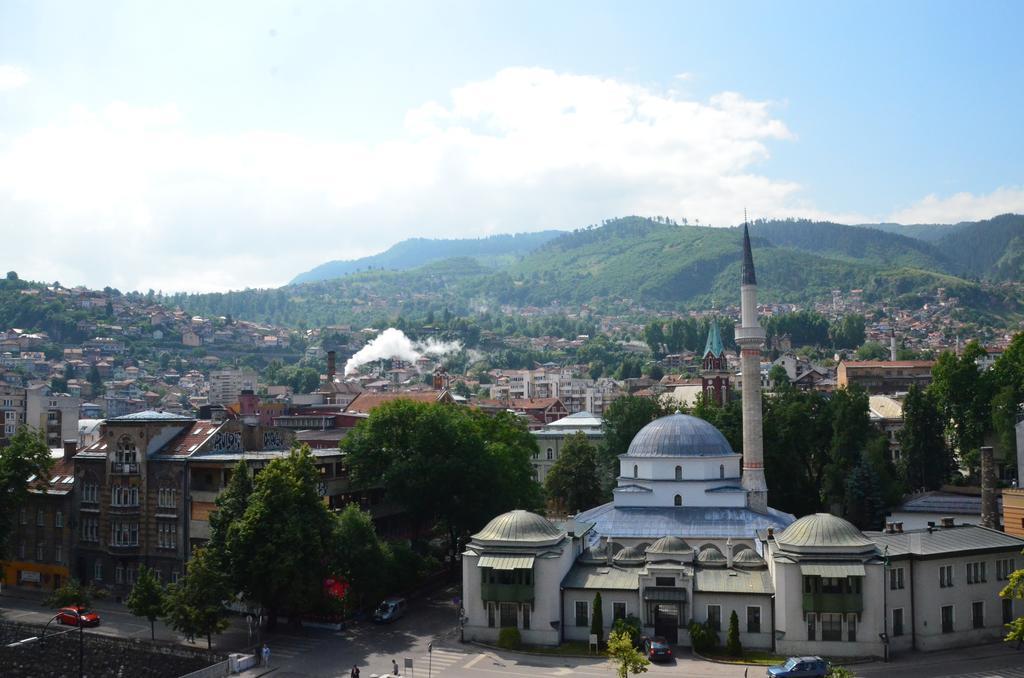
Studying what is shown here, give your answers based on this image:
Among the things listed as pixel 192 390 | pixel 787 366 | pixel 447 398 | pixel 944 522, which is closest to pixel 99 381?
pixel 192 390

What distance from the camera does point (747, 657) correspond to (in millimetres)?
34969

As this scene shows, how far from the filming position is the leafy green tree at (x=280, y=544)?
36.4 meters

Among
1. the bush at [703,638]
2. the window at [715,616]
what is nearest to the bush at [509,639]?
the bush at [703,638]

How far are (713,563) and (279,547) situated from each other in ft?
54.4

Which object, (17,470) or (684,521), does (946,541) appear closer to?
(684,521)

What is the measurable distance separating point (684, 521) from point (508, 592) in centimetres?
1145

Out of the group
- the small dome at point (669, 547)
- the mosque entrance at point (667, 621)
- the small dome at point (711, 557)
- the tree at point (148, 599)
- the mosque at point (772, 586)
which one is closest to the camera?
the mosque at point (772, 586)

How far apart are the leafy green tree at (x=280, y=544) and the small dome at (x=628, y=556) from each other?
1130cm

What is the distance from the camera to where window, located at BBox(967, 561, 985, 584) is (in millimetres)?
37469

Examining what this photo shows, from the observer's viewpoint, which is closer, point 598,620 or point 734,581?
point 598,620

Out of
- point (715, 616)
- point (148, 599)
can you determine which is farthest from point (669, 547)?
point (148, 599)

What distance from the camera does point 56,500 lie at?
47.2 m

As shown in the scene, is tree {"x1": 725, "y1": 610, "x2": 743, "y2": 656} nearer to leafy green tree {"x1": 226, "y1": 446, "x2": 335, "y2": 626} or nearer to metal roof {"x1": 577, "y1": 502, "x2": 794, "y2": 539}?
metal roof {"x1": 577, "y1": 502, "x2": 794, "y2": 539}

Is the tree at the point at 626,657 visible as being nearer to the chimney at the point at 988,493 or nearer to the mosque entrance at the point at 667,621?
the mosque entrance at the point at 667,621
